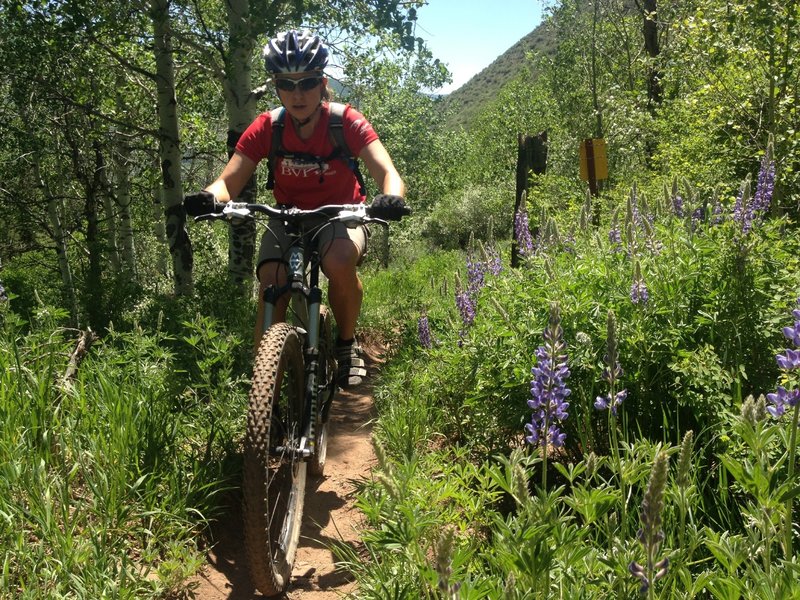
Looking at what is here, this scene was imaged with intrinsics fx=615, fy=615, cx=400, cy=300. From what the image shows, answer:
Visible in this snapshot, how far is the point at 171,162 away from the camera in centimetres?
893

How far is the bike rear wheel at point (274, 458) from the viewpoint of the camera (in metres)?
2.62

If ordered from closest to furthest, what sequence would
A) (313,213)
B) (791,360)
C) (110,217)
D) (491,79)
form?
(791,360), (313,213), (110,217), (491,79)

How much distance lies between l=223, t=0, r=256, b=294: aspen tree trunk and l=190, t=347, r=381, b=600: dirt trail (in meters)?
3.68

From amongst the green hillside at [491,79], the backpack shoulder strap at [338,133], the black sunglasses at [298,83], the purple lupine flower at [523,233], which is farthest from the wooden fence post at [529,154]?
the green hillside at [491,79]

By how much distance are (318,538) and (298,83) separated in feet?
9.29

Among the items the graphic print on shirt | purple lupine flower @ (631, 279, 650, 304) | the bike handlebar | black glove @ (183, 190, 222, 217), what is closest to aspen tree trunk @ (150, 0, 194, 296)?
the graphic print on shirt

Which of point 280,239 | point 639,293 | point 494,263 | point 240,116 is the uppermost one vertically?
point 240,116

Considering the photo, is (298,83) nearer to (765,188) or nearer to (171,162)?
(765,188)

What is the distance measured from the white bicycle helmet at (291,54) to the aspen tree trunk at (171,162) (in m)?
5.39

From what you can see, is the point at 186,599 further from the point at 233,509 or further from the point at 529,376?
the point at 529,376

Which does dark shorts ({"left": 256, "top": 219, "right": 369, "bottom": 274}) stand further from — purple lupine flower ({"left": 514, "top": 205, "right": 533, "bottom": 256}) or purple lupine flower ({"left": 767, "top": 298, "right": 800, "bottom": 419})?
purple lupine flower ({"left": 767, "top": 298, "right": 800, "bottom": 419})

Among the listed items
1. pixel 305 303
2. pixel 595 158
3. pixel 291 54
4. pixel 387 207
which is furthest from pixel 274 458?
pixel 595 158

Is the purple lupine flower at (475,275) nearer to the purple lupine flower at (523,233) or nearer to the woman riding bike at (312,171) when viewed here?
the purple lupine flower at (523,233)

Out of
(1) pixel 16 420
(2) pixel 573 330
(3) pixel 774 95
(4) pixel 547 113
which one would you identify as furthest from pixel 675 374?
(4) pixel 547 113
